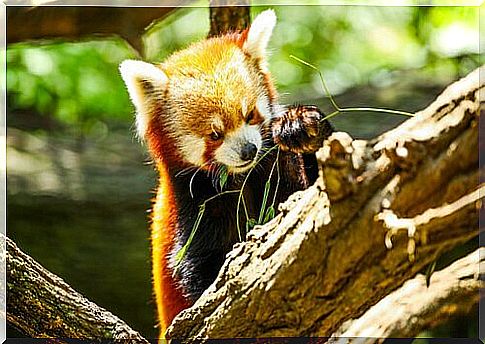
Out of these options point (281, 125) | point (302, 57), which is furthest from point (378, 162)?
point (302, 57)

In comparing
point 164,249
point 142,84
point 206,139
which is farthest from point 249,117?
point 164,249

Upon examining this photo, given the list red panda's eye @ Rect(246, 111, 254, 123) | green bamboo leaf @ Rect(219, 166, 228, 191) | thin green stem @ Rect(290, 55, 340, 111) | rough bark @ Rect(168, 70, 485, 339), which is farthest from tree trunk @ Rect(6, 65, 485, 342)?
thin green stem @ Rect(290, 55, 340, 111)

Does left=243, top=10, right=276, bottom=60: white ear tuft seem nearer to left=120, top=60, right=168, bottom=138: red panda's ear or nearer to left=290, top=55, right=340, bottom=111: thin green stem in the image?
left=290, top=55, right=340, bottom=111: thin green stem

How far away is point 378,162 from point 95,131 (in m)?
1.20

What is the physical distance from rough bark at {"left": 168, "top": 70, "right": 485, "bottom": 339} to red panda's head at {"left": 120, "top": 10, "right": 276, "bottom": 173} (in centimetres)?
55

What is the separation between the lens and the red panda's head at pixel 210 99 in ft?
7.19

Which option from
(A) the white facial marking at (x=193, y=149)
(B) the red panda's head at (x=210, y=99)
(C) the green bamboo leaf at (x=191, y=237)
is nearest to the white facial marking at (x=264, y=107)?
(B) the red panda's head at (x=210, y=99)

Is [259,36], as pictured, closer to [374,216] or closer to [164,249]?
[164,249]

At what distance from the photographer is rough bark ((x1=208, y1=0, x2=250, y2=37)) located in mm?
2320

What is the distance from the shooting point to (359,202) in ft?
4.73

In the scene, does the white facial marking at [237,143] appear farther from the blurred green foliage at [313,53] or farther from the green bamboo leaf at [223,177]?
the blurred green foliage at [313,53]

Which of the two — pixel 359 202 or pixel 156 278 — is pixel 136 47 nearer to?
pixel 156 278

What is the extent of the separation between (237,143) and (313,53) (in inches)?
16.5

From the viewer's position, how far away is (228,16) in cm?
235
